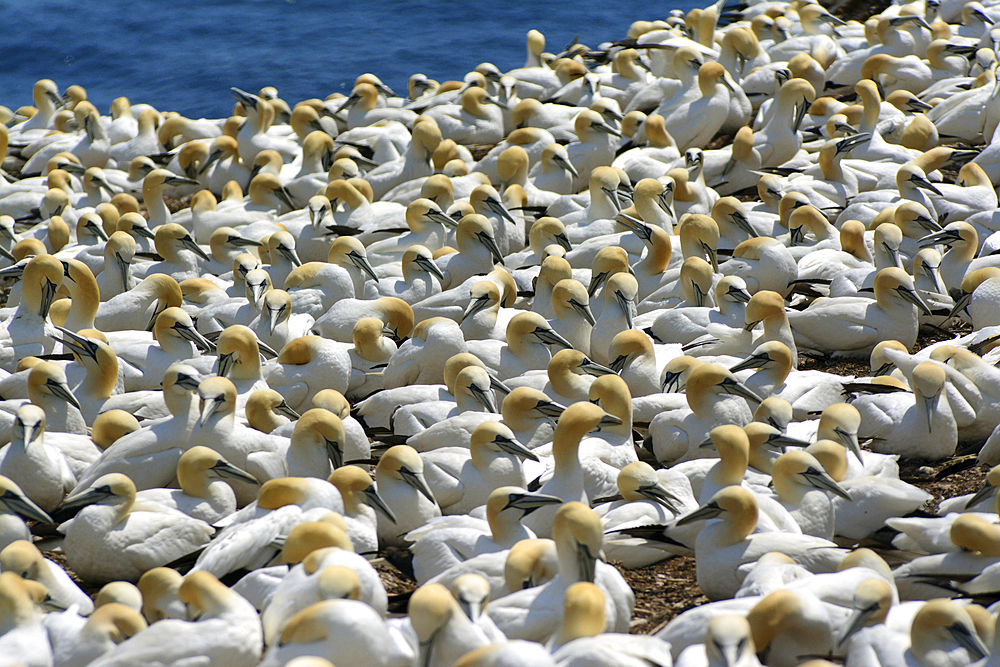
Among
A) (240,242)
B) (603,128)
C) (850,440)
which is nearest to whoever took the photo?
(850,440)

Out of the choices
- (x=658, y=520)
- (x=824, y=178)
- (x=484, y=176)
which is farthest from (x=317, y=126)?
(x=658, y=520)

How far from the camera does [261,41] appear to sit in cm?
2639

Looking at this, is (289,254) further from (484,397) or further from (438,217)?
(484,397)

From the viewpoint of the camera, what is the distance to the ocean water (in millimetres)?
23125

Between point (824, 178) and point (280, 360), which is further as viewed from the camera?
point (824, 178)

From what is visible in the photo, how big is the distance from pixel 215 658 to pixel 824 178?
24.3 ft

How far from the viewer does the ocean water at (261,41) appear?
23.1m

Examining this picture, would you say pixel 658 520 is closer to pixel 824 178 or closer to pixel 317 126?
pixel 824 178

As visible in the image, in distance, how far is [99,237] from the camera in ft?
31.3

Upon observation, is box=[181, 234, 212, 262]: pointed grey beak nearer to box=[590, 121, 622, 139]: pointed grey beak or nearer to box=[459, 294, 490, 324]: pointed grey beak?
box=[459, 294, 490, 324]: pointed grey beak

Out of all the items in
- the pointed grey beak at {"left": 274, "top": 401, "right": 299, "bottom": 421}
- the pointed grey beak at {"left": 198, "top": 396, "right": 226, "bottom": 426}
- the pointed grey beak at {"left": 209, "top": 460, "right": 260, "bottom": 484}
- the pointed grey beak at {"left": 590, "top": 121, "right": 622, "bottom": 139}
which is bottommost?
the pointed grey beak at {"left": 274, "top": 401, "right": 299, "bottom": 421}

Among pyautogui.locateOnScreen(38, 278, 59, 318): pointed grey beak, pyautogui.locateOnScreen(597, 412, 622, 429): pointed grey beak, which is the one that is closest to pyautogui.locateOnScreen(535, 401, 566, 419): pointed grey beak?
pyautogui.locateOnScreen(597, 412, 622, 429): pointed grey beak

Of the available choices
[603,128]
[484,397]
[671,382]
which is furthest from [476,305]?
[603,128]

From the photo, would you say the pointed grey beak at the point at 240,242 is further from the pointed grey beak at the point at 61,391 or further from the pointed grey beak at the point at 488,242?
the pointed grey beak at the point at 61,391
